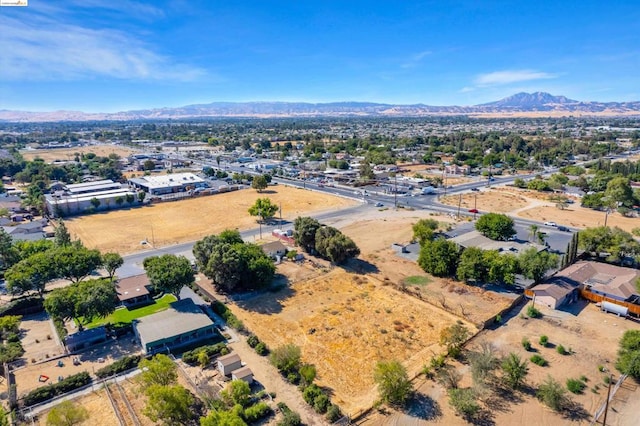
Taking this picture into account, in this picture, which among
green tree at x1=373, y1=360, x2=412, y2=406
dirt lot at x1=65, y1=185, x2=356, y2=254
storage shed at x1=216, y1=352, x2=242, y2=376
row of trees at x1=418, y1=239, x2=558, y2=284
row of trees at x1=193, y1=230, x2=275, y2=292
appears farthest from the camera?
dirt lot at x1=65, y1=185, x2=356, y2=254

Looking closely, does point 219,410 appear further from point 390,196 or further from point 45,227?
point 390,196

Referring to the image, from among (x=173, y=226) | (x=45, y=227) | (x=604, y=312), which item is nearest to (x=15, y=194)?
(x=45, y=227)

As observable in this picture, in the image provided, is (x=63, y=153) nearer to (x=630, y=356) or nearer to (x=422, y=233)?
(x=422, y=233)

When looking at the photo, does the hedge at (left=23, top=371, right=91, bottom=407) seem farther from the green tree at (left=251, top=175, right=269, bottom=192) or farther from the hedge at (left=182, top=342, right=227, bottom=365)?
the green tree at (left=251, top=175, right=269, bottom=192)

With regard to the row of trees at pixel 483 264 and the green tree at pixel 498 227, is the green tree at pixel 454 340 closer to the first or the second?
the row of trees at pixel 483 264

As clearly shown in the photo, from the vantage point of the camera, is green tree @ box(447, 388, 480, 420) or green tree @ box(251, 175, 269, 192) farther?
green tree @ box(251, 175, 269, 192)

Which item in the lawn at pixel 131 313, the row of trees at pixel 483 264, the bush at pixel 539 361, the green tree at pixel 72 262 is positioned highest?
the green tree at pixel 72 262

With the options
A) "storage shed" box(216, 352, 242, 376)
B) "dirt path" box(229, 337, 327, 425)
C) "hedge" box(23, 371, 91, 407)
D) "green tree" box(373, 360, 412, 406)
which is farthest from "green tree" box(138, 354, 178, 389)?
"green tree" box(373, 360, 412, 406)

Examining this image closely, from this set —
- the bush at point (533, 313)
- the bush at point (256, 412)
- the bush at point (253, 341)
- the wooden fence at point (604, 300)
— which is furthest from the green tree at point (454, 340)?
the wooden fence at point (604, 300)
